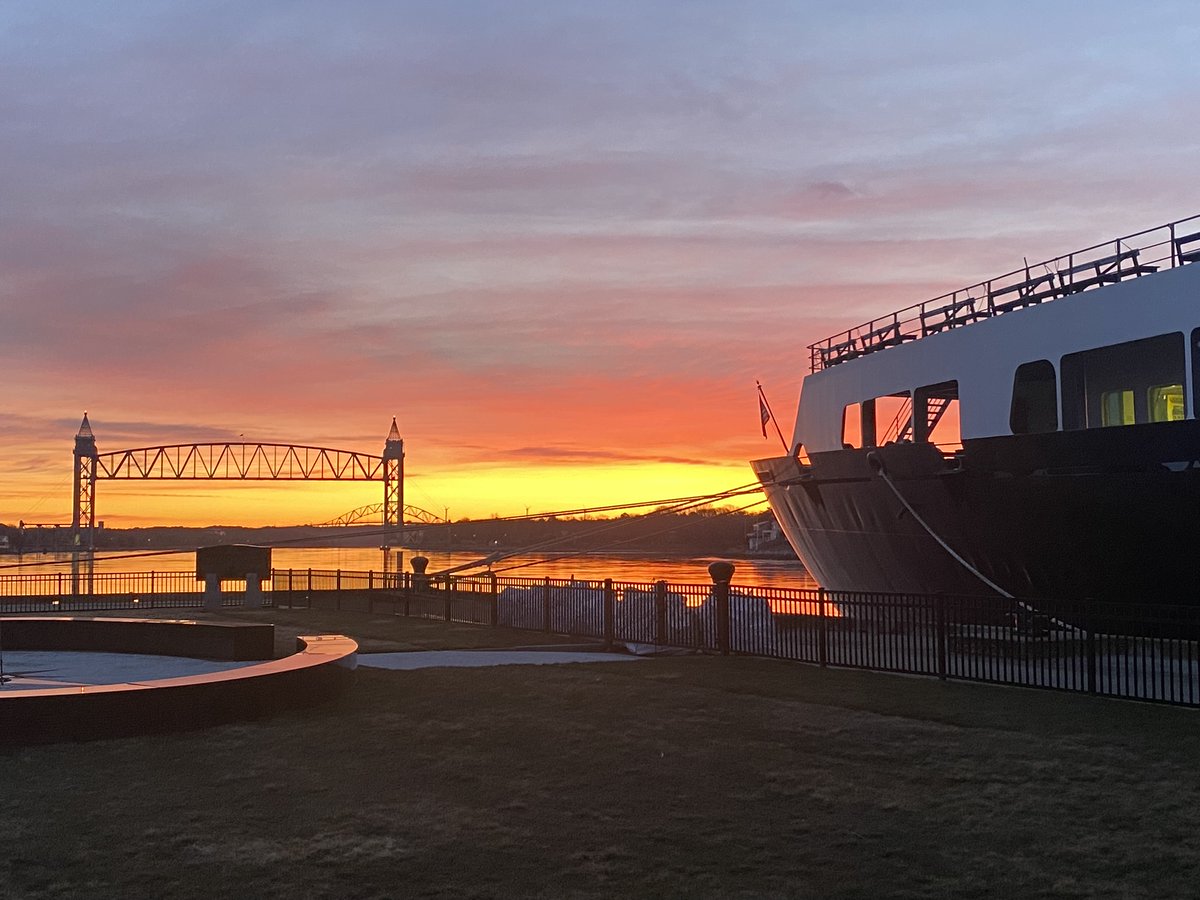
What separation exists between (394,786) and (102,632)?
11192mm

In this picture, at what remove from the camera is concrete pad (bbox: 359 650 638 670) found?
16.5m

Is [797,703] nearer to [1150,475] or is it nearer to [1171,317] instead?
[1150,475]

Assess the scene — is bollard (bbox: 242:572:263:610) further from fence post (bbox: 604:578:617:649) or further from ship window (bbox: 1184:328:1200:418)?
ship window (bbox: 1184:328:1200:418)

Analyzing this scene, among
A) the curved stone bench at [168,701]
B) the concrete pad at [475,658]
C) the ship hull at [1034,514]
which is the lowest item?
the concrete pad at [475,658]

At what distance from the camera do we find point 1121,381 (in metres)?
20.6

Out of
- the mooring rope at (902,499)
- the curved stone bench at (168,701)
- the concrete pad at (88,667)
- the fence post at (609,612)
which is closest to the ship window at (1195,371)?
the mooring rope at (902,499)

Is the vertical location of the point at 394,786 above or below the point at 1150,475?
below

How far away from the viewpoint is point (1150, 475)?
52.5 ft

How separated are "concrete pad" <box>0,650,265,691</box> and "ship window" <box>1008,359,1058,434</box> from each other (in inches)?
591

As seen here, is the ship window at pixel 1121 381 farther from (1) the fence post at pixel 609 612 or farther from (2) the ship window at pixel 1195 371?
(1) the fence post at pixel 609 612

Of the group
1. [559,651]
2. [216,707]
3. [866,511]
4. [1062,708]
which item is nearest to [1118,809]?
[1062,708]

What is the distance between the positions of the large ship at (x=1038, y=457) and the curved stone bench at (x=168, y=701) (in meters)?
10.0

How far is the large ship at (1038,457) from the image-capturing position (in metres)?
16.4

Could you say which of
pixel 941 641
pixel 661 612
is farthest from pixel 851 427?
pixel 941 641
